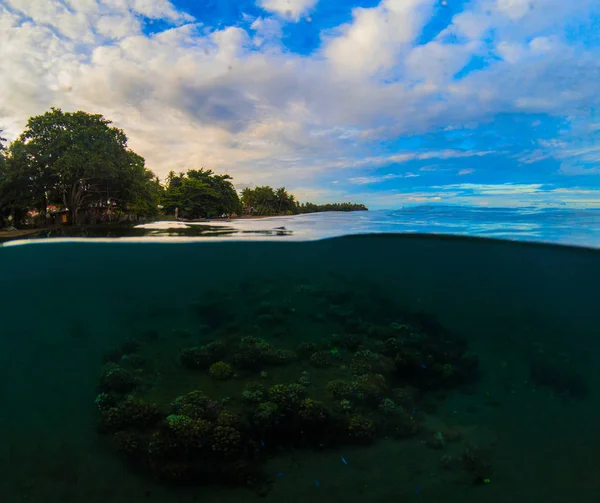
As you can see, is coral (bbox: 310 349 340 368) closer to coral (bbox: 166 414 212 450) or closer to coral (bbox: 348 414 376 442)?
coral (bbox: 348 414 376 442)

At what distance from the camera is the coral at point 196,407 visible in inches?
252

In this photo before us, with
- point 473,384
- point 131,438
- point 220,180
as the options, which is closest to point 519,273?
point 473,384

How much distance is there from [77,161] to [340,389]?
632 inches

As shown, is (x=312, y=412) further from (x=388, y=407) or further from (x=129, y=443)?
(x=129, y=443)

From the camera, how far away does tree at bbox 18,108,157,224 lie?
15.9 m

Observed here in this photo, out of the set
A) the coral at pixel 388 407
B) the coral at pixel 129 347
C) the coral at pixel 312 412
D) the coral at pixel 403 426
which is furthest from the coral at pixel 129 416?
the coral at pixel 403 426

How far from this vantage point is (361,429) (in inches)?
261

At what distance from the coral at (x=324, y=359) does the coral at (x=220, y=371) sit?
234 centimetres

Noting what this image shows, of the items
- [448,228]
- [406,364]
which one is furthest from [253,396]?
[448,228]

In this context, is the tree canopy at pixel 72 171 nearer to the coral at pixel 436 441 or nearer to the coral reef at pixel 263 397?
the coral reef at pixel 263 397

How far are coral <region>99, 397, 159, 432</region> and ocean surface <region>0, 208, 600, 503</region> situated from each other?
0.03 m

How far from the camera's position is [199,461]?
567 centimetres

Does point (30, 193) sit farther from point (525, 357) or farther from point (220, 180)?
point (525, 357)

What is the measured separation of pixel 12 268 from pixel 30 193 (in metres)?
3.91
